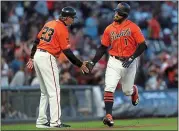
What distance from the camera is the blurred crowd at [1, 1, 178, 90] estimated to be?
1839 centimetres

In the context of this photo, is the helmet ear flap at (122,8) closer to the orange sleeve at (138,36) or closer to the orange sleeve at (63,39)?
the orange sleeve at (138,36)

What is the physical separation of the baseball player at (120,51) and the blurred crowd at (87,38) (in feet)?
20.1

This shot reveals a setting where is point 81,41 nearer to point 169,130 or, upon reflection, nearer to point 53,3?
point 53,3

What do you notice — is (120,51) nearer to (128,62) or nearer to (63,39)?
(128,62)

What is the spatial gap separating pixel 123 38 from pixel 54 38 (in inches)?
50.2

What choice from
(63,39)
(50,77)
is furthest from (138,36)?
(50,77)

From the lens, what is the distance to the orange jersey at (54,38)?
441 inches

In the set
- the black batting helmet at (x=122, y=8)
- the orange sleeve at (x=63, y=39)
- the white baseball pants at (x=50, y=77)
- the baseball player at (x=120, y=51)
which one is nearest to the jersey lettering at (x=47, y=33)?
the orange sleeve at (x=63, y=39)

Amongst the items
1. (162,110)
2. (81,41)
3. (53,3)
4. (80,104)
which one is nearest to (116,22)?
(80,104)

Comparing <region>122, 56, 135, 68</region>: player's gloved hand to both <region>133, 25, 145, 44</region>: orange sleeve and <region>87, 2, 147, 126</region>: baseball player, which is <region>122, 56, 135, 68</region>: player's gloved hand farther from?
<region>133, 25, 145, 44</region>: orange sleeve

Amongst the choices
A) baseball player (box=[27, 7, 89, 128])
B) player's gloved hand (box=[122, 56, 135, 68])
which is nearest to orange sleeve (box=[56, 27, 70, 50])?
baseball player (box=[27, 7, 89, 128])

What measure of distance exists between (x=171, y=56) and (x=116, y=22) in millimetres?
9506

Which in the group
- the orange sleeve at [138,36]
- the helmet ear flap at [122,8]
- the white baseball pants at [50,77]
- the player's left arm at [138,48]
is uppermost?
the helmet ear flap at [122,8]

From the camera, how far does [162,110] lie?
749 inches
